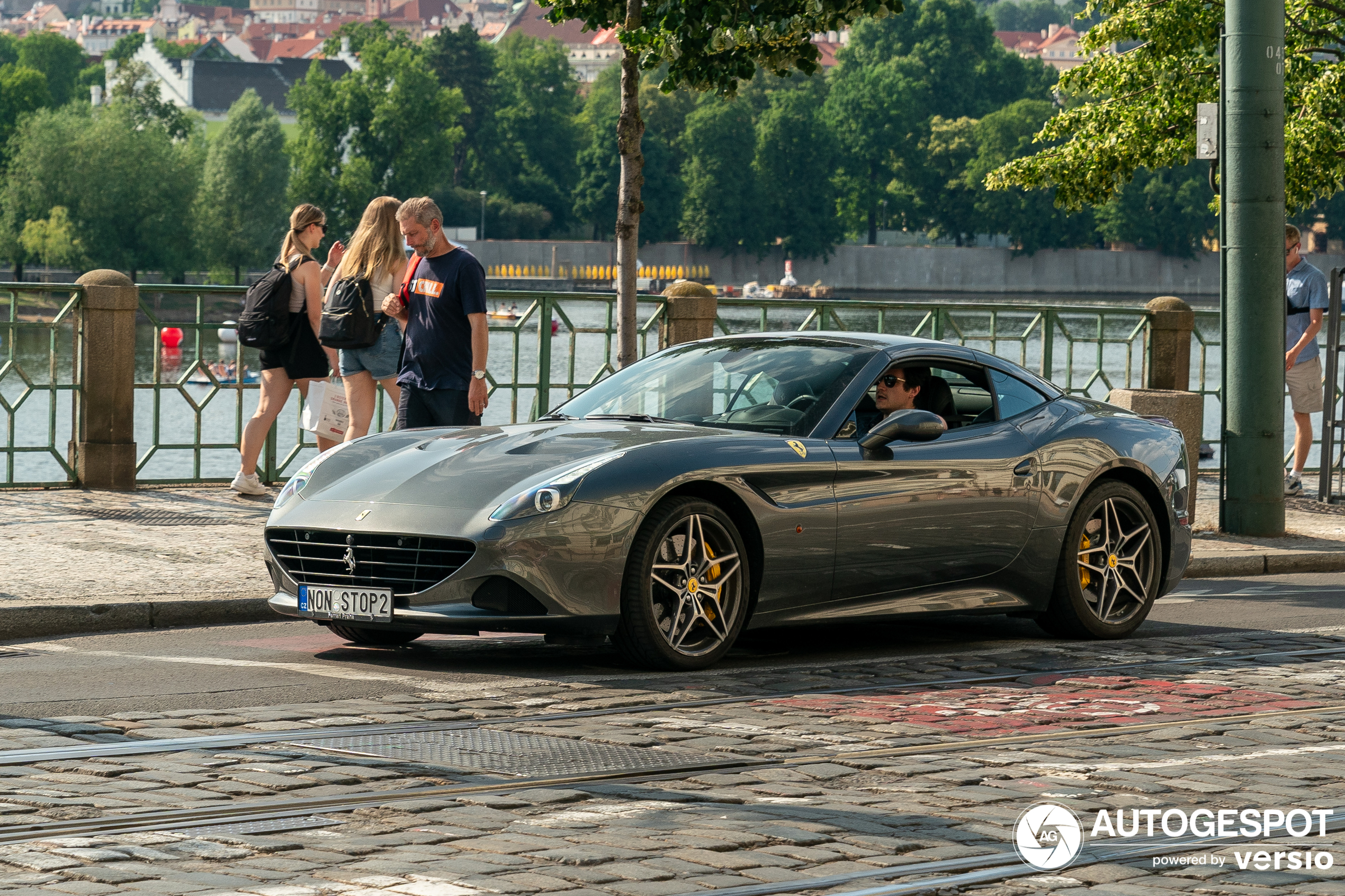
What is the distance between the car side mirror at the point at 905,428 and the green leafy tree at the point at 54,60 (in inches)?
6949

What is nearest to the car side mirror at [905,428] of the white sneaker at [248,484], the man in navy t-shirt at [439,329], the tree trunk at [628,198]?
the man in navy t-shirt at [439,329]

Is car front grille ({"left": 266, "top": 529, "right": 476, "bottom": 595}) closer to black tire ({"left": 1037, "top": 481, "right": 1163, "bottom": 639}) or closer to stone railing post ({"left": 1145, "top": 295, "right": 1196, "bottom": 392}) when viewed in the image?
black tire ({"left": 1037, "top": 481, "right": 1163, "bottom": 639})

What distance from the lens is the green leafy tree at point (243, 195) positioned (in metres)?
106

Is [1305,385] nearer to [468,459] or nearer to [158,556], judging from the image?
[158,556]

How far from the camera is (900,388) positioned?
866cm

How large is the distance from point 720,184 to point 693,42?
457ft

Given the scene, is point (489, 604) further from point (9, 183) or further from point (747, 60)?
point (9, 183)

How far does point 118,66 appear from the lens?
15662cm

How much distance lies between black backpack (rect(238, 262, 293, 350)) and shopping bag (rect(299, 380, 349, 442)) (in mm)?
516

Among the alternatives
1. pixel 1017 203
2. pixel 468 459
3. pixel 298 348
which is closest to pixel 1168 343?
pixel 298 348

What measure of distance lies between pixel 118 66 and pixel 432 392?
155 metres

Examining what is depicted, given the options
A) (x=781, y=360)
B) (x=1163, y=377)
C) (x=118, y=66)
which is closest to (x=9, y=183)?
(x=118, y=66)

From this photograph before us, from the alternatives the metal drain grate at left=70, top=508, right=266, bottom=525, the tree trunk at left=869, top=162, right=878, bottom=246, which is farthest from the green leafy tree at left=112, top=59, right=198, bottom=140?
the metal drain grate at left=70, top=508, right=266, bottom=525

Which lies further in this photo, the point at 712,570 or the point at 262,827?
the point at 712,570
